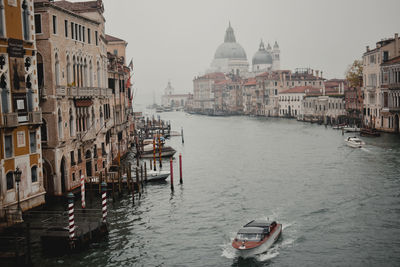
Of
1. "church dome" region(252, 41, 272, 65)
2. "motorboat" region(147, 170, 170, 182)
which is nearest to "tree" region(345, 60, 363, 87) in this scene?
"motorboat" region(147, 170, 170, 182)

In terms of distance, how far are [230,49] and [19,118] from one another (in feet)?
553

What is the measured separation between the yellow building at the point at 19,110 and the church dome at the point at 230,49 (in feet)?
544

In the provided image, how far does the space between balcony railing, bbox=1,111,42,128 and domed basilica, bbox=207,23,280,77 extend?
151m

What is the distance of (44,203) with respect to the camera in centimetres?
2100

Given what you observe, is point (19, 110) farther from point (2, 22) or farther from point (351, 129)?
point (351, 129)

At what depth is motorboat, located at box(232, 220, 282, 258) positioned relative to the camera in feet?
55.0

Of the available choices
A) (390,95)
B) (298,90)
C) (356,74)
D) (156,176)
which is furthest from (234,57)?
(156,176)

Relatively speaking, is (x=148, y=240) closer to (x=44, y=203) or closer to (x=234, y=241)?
(x=234, y=241)

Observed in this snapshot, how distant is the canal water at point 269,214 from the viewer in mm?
16906

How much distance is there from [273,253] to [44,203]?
9.34 metres

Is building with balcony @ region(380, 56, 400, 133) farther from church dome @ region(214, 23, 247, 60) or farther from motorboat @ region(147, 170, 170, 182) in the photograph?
church dome @ region(214, 23, 247, 60)

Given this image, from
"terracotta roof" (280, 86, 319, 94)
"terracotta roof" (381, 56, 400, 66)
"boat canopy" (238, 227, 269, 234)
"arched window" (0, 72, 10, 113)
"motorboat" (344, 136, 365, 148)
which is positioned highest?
"terracotta roof" (381, 56, 400, 66)

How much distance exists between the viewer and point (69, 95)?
23.6 meters

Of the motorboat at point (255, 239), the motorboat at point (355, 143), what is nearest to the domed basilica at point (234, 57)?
the motorboat at point (355, 143)
